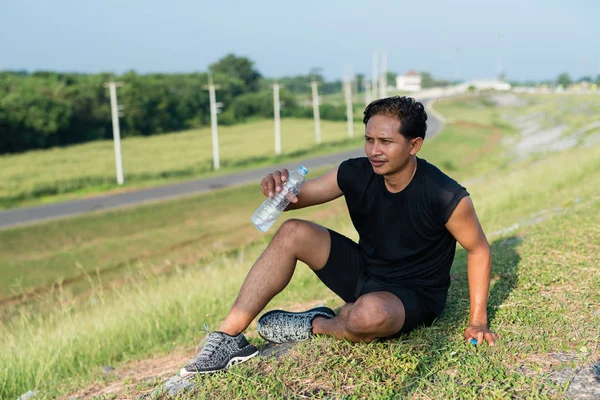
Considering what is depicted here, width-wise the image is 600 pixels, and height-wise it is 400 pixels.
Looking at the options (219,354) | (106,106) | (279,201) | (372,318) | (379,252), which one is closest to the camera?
(372,318)

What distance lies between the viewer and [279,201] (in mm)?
4297

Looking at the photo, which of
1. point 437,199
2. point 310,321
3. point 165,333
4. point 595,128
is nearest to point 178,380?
point 310,321

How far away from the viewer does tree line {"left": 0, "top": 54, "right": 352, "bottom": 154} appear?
49.8 meters

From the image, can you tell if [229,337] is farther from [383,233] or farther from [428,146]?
[428,146]

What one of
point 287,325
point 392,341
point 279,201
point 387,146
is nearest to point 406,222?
point 387,146

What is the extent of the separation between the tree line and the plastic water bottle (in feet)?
157

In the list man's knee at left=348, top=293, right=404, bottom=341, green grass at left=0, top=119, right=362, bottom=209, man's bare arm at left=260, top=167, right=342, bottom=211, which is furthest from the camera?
green grass at left=0, top=119, right=362, bottom=209

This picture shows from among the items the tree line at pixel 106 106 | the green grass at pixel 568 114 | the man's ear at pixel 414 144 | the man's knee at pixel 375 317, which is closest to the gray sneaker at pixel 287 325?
the man's knee at pixel 375 317

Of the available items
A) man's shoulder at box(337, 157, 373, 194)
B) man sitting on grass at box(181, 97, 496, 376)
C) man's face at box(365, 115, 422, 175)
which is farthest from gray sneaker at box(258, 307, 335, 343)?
man's face at box(365, 115, 422, 175)

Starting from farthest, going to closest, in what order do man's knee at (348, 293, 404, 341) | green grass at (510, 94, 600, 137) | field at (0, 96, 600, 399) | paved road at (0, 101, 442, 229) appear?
green grass at (510, 94, 600, 137)
paved road at (0, 101, 442, 229)
man's knee at (348, 293, 404, 341)
field at (0, 96, 600, 399)

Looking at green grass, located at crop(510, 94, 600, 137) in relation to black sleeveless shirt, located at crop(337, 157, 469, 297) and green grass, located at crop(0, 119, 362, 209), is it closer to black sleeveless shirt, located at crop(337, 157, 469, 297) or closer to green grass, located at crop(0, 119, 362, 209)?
green grass, located at crop(0, 119, 362, 209)

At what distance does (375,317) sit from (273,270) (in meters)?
0.74

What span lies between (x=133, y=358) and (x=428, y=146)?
3792 centimetres

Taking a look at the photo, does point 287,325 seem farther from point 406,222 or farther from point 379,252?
point 406,222
